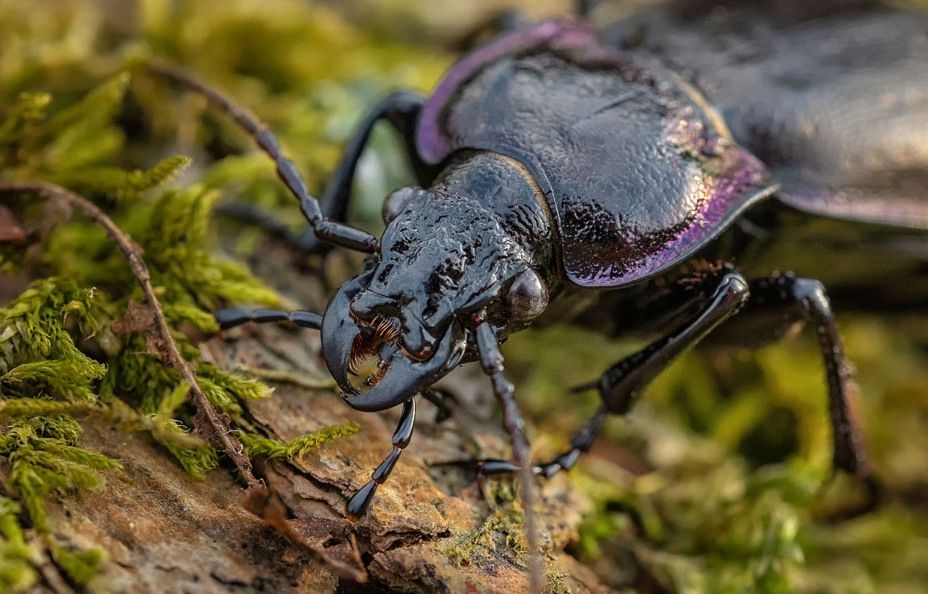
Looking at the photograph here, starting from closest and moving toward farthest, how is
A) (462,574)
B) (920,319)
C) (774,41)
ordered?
1. (462,574)
2. (774,41)
3. (920,319)

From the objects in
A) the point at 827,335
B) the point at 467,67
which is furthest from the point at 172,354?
the point at 827,335

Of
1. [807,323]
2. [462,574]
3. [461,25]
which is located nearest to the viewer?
[462,574]

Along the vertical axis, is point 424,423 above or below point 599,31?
below

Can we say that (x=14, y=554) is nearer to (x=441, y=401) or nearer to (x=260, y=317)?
(x=260, y=317)

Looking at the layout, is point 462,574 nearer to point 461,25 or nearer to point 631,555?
point 631,555

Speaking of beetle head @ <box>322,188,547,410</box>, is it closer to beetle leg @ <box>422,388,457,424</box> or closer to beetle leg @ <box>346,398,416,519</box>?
beetle leg @ <box>346,398,416,519</box>

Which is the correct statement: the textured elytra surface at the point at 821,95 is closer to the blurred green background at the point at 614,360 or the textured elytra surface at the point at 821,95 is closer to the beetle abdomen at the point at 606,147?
the beetle abdomen at the point at 606,147

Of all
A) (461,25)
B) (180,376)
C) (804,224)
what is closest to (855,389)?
(804,224)
